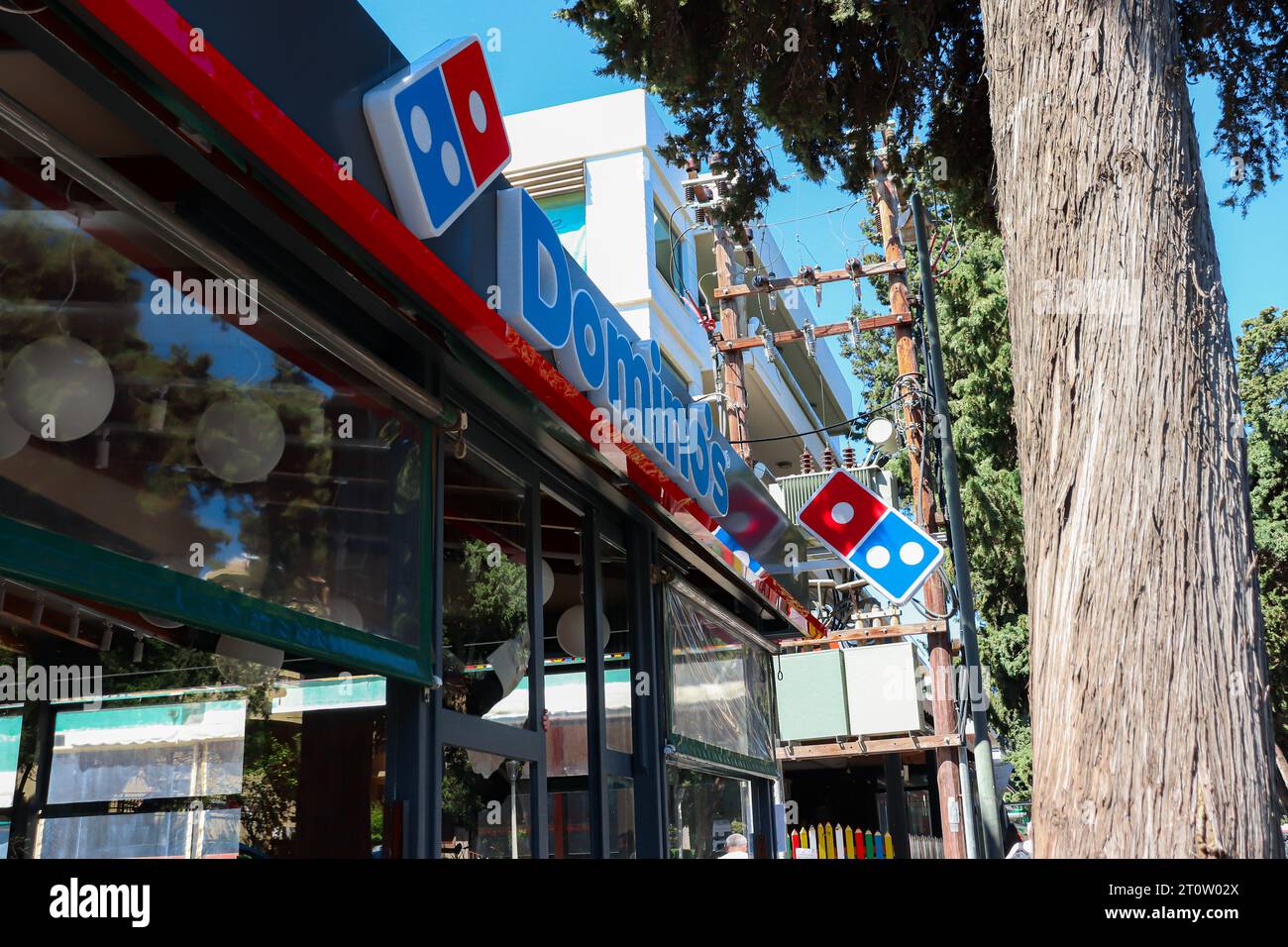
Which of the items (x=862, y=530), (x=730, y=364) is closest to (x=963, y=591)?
(x=862, y=530)

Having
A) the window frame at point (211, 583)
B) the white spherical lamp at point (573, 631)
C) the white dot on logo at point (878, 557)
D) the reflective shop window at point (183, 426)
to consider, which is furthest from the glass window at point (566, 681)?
the white dot on logo at point (878, 557)

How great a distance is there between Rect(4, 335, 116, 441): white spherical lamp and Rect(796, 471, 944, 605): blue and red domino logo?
829 centimetres

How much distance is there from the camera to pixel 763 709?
468 inches

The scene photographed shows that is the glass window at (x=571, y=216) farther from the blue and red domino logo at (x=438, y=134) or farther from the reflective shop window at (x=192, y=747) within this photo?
the blue and red domino logo at (x=438, y=134)

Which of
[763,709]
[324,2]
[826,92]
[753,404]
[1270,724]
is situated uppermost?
[753,404]

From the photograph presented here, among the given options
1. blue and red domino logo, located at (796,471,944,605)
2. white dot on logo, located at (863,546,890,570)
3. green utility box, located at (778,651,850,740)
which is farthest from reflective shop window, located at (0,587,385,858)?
green utility box, located at (778,651,850,740)

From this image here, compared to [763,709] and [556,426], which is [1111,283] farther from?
[763,709]

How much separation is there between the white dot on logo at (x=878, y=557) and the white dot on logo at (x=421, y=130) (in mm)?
7650

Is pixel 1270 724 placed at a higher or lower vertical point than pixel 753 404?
lower

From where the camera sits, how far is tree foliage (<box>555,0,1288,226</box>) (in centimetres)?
718

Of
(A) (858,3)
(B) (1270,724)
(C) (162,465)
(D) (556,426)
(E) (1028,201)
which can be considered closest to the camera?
(B) (1270,724)

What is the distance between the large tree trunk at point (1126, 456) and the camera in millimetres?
2660

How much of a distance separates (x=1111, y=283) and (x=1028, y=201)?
36cm
